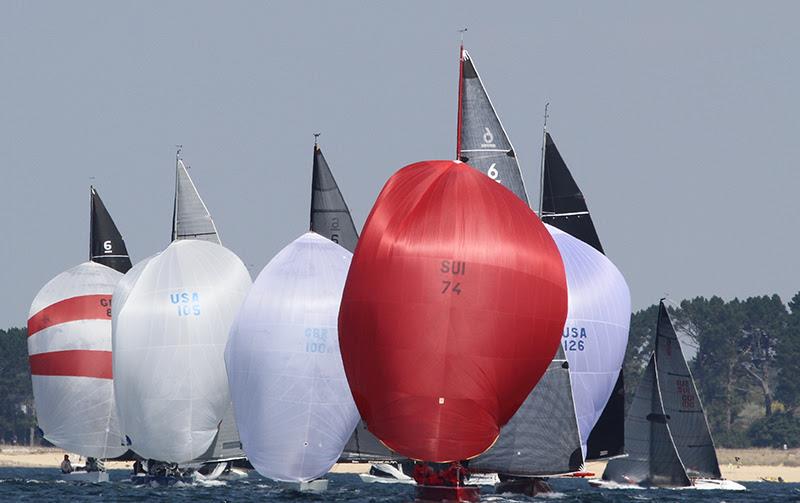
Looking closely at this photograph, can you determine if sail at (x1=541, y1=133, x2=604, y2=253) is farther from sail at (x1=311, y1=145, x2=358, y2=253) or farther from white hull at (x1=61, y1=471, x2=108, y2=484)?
white hull at (x1=61, y1=471, x2=108, y2=484)

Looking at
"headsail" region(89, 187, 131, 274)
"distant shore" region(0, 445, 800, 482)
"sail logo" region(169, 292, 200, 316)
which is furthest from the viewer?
"distant shore" region(0, 445, 800, 482)

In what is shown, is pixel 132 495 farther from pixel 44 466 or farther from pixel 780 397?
pixel 780 397

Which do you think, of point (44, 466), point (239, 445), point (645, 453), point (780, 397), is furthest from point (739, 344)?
point (239, 445)

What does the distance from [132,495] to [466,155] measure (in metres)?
15.8

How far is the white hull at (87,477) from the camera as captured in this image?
208 ft

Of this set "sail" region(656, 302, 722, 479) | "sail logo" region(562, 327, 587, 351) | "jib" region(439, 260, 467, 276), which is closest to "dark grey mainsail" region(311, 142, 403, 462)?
"sail logo" region(562, 327, 587, 351)

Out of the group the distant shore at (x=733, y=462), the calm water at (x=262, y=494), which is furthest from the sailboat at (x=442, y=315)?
the distant shore at (x=733, y=462)

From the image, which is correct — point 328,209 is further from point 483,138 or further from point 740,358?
point 740,358

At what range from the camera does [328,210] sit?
55.2 meters

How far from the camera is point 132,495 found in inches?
2072

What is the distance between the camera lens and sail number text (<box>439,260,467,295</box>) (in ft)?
111

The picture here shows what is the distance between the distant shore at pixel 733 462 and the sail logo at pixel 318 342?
51145mm

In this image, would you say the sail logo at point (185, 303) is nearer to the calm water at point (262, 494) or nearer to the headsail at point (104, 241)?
the calm water at point (262, 494)

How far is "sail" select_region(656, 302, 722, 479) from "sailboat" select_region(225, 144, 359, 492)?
63.3 ft
